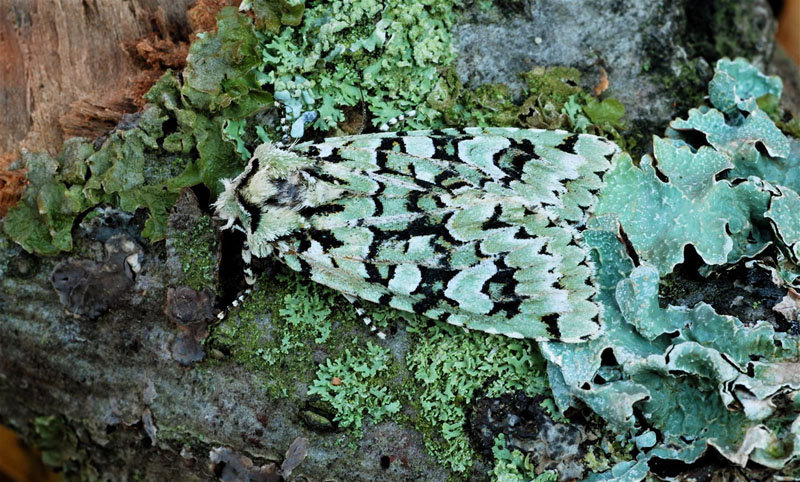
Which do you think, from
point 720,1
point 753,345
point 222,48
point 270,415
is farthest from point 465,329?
point 720,1

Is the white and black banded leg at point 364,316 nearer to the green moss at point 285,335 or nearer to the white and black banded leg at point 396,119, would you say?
A: the green moss at point 285,335

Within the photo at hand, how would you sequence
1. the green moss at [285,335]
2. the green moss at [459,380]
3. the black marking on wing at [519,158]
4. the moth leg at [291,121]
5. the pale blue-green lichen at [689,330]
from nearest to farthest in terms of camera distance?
the pale blue-green lichen at [689,330]
the green moss at [459,380]
the green moss at [285,335]
the black marking on wing at [519,158]
the moth leg at [291,121]

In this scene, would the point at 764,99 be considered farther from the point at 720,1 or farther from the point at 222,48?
the point at 222,48

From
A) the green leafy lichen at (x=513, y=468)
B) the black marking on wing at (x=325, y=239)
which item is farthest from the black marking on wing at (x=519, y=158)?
the green leafy lichen at (x=513, y=468)

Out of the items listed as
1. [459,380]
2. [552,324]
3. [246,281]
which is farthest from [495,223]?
[246,281]

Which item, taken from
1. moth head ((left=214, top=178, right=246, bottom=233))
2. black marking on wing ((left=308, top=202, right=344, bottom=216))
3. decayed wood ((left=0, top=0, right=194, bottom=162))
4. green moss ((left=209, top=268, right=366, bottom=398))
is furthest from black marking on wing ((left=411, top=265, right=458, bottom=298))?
decayed wood ((left=0, top=0, right=194, bottom=162))

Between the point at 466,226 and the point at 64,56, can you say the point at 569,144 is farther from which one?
the point at 64,56
